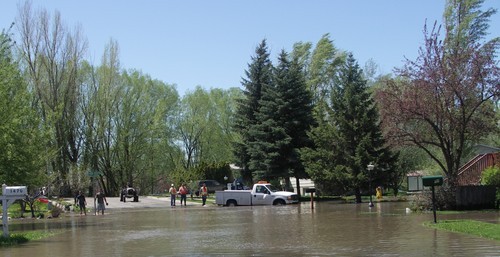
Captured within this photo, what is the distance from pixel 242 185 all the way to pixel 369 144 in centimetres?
1835

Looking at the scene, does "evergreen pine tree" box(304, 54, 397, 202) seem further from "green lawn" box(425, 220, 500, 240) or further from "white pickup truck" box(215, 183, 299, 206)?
"green lawn" box(425, 220, 500, 240)

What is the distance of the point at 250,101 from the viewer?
55875 millimetres

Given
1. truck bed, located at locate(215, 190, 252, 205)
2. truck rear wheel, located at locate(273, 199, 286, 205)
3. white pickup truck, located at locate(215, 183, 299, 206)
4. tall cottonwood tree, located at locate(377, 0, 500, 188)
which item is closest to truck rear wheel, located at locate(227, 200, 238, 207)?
white pickup truck, located at locate(215, 183, 299, 206)

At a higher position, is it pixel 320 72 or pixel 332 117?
pixel 320 72

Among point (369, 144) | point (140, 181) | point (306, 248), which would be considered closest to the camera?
point (306, 248)

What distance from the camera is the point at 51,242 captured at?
1808 centimetres

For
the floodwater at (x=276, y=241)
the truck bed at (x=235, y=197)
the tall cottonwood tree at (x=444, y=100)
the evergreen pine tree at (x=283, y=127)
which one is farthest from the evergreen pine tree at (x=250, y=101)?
the floodwater at (x=276, y=241)

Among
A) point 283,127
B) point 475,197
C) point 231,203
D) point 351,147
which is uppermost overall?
point 283,127

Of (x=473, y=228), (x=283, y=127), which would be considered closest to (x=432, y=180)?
(x=473, y=228)

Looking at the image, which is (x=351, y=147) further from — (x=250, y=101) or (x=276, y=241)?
(x=276, y=241)

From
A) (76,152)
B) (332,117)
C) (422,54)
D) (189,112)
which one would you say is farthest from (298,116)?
(189,112)

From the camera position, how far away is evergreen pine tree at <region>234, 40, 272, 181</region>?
181 ft

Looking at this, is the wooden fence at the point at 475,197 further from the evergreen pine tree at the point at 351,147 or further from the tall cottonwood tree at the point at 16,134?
the tall cottonwood tree at the point at 16,134

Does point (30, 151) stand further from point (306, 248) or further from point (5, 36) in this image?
point (306, 248)
